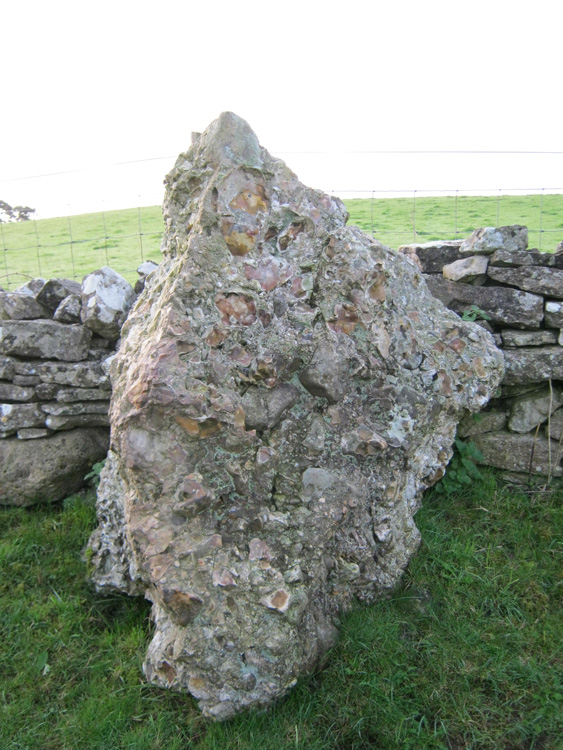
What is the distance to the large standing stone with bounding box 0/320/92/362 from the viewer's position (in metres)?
4.77

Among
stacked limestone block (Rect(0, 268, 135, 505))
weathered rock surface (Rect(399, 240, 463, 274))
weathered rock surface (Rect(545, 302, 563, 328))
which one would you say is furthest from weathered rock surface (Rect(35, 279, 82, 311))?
weathered rock surface (Rect(545, 302, 563, 328))

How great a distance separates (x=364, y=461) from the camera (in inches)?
Answer: 128

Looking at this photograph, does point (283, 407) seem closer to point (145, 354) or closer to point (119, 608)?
point (145, 354)

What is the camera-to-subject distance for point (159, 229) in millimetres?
12180

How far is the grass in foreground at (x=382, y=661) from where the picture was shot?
2734 millimetres

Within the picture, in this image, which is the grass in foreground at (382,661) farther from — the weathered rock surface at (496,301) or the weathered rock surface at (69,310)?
the weathered rock surface at (69,310)

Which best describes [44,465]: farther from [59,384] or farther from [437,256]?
[437,256]

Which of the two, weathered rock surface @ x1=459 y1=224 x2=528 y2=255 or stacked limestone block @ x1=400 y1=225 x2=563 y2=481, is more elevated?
weathered rock surface @ x1=459 y1=224 x2=528 y2=255

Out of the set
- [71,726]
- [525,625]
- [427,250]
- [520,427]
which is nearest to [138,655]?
[71,726]

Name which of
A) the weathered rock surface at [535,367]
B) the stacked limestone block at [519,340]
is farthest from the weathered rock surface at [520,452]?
the weathered rock surface at [535,367]

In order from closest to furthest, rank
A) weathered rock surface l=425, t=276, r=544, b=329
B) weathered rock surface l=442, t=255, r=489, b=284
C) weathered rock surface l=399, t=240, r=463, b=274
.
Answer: weathered rock surface l=425, t=276, r=544, b=329
weathered rock surface l=442, t=255, r=489, b=284
weathered rock surface l=399, t=240, r=463, b=274

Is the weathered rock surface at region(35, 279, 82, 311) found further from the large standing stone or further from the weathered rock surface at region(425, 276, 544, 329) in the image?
the weathered rock surface at region(425, 276, 544, 329)

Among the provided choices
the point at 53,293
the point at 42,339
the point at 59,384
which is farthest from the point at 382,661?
the point at 53,293

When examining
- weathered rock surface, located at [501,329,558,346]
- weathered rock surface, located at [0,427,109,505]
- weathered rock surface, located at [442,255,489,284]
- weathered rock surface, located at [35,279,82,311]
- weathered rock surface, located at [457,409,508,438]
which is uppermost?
weathered rock surface, located at [442,255,489,284]
